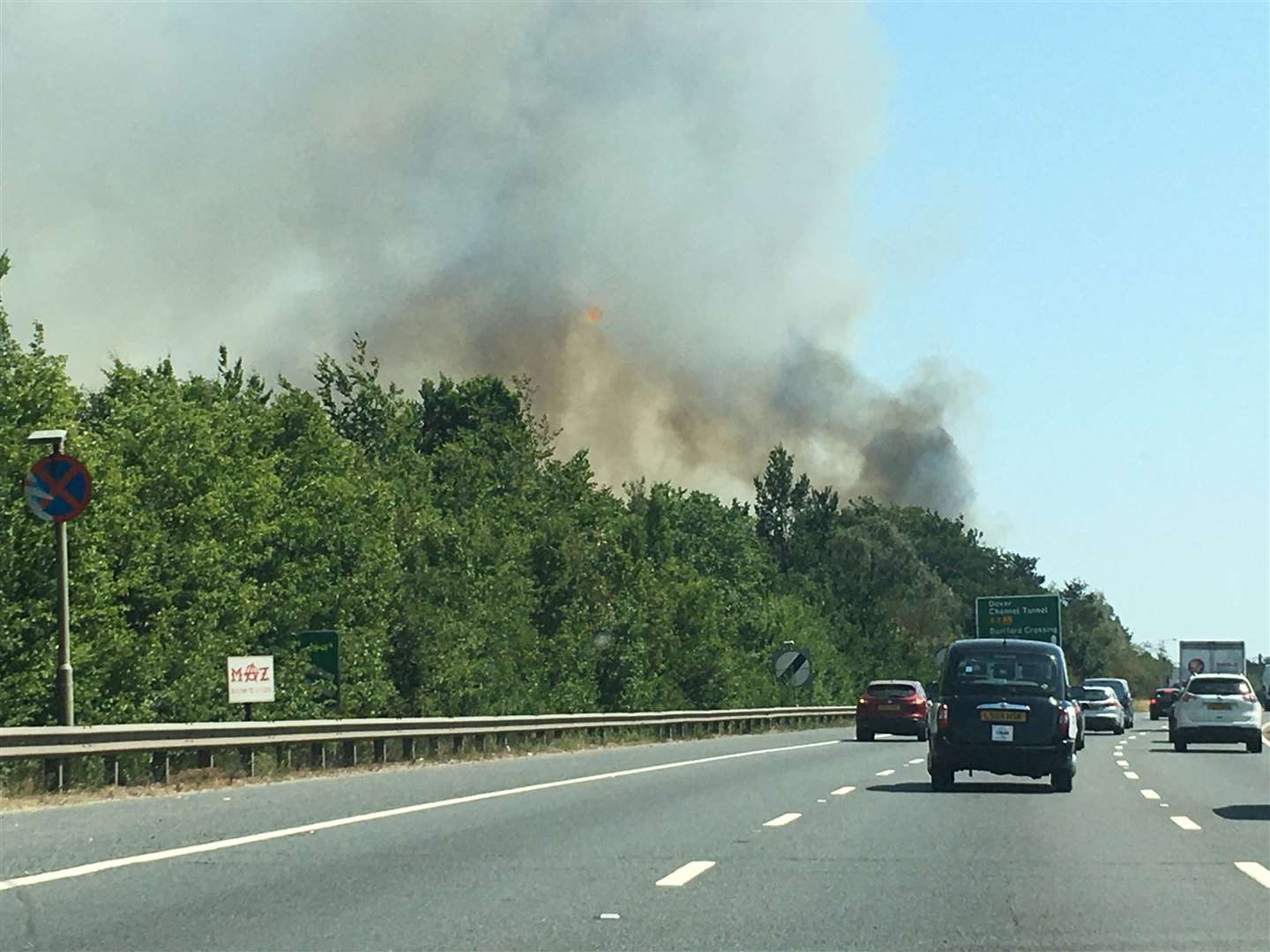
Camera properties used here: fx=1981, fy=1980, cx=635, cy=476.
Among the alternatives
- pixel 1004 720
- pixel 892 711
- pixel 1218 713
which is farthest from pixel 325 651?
pixel 1218 713

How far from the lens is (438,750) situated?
34.5 metres

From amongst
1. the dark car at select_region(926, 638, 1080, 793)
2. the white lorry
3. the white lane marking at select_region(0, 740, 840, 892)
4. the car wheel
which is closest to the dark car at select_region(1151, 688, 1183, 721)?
the white lorry

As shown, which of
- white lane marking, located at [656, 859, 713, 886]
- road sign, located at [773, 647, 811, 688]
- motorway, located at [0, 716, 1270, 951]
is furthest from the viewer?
road sign, located at [773, 647, 811, 688]

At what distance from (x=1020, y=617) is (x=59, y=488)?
44.2 metres

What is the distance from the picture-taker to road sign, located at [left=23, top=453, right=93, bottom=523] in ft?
88.3

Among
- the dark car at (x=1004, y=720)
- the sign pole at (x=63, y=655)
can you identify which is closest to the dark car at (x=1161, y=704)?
the dark car at (x=1004, y=720)

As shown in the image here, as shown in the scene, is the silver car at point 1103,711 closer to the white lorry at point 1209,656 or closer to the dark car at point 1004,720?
the white lorry at point 1209,656

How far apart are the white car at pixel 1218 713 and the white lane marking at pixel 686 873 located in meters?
29.3

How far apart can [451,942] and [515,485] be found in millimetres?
93510

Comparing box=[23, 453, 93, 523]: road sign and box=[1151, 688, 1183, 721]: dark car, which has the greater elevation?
box=[23, 453, 93, 523]: road sign

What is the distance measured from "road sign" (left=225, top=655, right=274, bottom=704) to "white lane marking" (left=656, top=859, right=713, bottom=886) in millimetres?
16087

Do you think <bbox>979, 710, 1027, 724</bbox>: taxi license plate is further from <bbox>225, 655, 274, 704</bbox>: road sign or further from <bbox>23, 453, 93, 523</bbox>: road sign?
<bbox>23, 453, 93, 523</bbox>: road sign

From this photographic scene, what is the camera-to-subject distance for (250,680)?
29.6 metres

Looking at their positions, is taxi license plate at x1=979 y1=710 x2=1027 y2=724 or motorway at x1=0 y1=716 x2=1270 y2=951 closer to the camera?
motorway at x1=0 y1=716 x2=1270 y2=951
